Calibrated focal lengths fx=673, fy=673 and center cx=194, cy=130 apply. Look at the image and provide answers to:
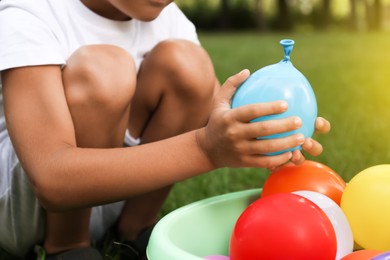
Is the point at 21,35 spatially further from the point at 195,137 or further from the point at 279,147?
the point at 279,147

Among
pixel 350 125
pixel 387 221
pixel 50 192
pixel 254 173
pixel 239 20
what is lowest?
pixel 239 20

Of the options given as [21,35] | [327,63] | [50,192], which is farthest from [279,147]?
[327,63]

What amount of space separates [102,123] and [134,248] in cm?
36

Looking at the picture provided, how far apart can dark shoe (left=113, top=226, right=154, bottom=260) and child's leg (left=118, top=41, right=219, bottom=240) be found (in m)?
0.03

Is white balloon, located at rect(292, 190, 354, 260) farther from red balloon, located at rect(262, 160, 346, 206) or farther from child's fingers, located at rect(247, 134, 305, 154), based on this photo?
child's fingers, located at rect(247, 134, 305, 154)

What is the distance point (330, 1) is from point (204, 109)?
1447 cm

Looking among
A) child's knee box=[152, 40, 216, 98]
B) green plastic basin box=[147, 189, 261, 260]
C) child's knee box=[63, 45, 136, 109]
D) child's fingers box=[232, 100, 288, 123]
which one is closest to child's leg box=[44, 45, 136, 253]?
child's knee box=[63, 45, 136, 109]

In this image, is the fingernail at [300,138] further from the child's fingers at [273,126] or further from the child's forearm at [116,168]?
the child's forearm at [116,168]

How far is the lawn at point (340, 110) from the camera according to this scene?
1943mm

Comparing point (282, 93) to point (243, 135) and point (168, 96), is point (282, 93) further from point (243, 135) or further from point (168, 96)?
point (168, 96)

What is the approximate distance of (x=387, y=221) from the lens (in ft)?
3.84

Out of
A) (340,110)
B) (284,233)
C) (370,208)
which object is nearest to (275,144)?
(284,233)

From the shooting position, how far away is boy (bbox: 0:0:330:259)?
1.13m

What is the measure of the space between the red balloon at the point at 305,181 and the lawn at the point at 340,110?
1.62 feet
